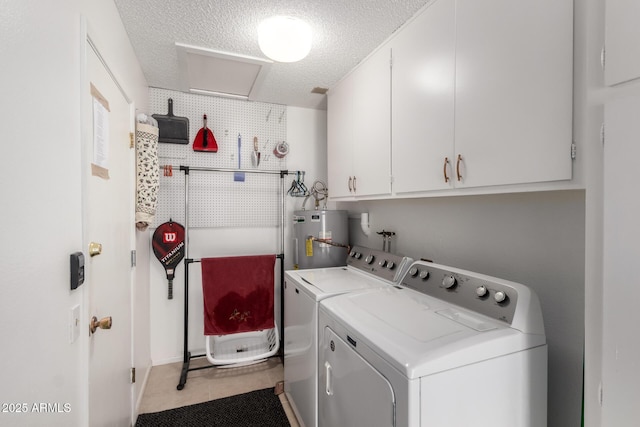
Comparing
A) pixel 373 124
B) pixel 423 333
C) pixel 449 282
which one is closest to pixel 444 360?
pixel 423 333

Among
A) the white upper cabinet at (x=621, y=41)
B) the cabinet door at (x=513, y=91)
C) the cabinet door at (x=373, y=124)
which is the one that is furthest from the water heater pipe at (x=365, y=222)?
the white upper cabinet at (x=621, y=41)

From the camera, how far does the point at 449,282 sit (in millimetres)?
1417

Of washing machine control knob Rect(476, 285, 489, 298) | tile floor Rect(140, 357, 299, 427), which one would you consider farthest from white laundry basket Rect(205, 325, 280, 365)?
washing machine control knob Rect(476, 285, 489, 298)

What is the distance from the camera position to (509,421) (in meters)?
1.03

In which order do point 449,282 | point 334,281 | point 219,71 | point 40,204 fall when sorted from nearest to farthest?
point 40,204 → point 449,282 → point 334,281 → point 219,71

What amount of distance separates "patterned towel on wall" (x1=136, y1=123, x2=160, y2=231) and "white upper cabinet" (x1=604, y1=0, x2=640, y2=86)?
7.63 feet

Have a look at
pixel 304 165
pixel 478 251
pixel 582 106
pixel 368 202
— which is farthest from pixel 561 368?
pixel 304 165

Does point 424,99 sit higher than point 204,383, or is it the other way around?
point 424,99

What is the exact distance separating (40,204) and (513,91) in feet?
5.22

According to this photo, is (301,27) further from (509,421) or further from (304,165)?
(509,421)

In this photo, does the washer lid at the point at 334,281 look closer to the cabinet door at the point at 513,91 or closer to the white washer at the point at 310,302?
the white washer at the point at 310,302

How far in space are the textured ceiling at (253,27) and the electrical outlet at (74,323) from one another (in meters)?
1.53

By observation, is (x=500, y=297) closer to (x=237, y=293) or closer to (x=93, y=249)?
(x=93, y=249)

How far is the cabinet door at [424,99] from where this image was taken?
4.50 feet
